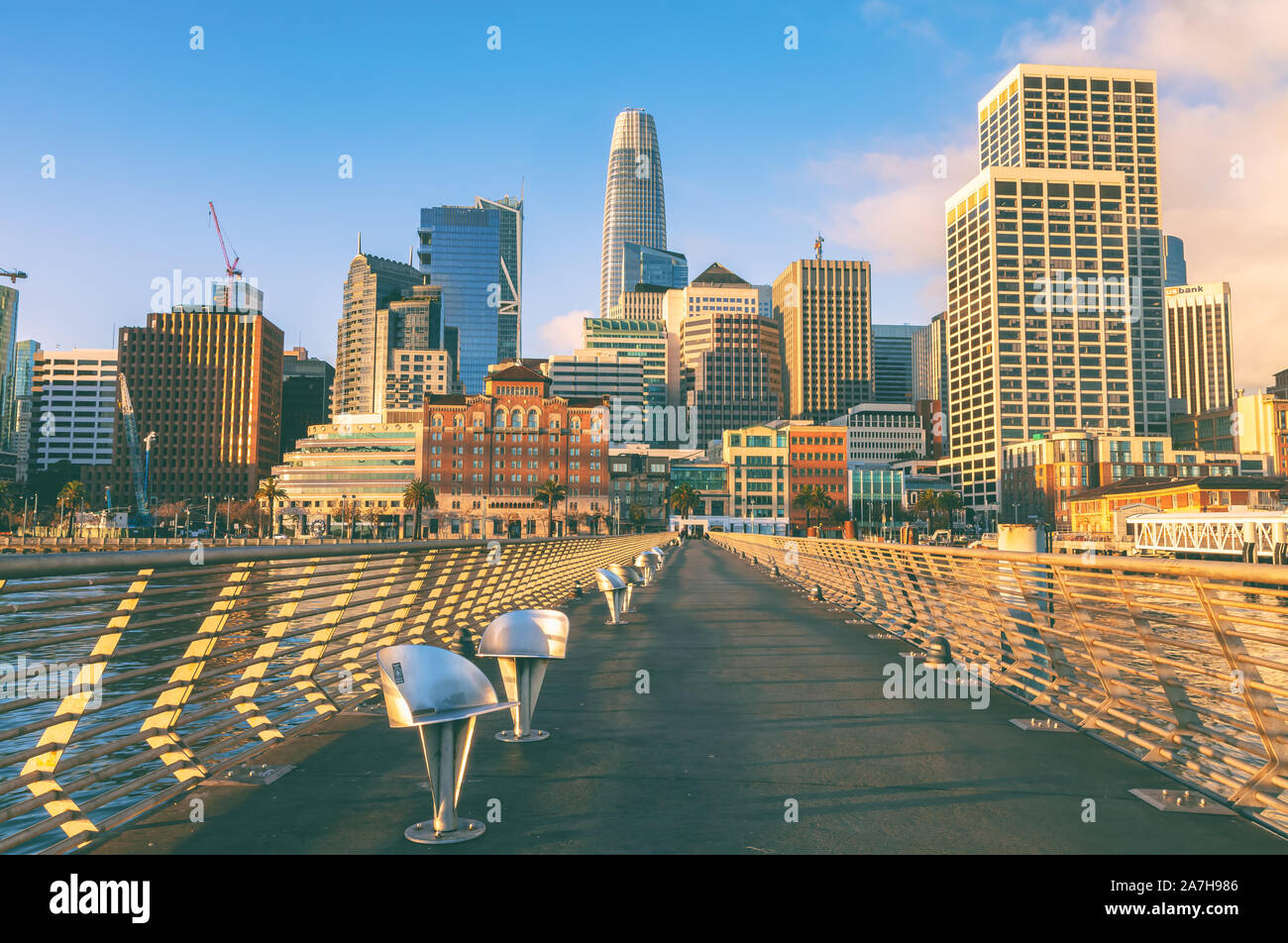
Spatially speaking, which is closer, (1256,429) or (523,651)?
(523,651)

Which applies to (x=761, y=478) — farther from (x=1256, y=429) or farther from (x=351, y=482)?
(x=1256, y=429)

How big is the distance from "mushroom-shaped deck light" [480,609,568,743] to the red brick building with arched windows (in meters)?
160

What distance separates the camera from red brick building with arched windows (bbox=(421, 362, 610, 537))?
168 meters

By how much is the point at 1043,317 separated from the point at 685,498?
3467 inches

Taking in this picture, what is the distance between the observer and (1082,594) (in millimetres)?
7430

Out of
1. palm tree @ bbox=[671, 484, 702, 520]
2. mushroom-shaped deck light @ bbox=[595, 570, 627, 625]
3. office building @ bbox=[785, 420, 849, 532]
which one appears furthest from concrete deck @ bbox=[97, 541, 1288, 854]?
office building @ bbox=[785, 420, 849, 532]

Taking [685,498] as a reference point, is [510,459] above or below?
above

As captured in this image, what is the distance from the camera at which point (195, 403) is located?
7672 inches

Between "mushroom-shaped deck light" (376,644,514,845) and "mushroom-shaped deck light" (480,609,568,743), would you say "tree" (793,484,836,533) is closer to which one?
"mushroom-shaped deck light" (480,609,568,743)

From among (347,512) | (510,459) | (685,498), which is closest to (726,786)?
(685,498)
